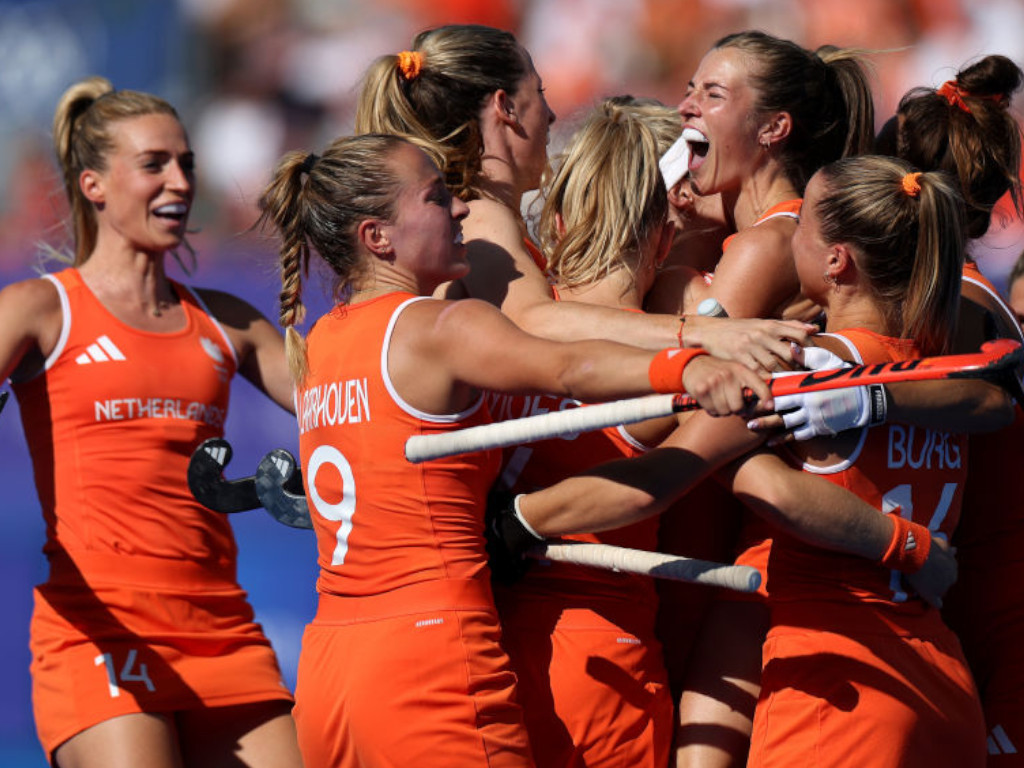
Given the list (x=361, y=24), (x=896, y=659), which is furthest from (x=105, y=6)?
(x=896, y=659)

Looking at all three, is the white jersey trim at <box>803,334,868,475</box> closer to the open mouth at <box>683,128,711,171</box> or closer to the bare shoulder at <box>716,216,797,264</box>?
the bare shoulder at <box>716,216,797,264</box>

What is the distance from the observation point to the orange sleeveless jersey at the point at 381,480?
2.34m

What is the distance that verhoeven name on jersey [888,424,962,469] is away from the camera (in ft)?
7.96

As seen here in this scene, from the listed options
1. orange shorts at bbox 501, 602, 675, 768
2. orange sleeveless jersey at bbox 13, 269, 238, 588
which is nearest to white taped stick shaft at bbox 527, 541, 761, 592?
orange shorts at bbox 501, 602, 675, 768

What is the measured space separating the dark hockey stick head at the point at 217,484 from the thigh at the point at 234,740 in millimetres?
582

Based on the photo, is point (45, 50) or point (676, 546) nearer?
point (676, 546)

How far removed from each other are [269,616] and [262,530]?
1.37 feet

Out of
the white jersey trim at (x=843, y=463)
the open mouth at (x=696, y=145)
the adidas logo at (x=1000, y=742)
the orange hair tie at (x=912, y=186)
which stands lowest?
the adidas logo at (x=1000, y=742)

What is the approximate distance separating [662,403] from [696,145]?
1.10 m

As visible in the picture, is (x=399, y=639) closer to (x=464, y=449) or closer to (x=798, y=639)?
(x=464, y=449)

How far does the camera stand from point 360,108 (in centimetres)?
293

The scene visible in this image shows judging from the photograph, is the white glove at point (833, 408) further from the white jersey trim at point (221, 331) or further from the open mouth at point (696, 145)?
the white jersey trim at point (221, 331)

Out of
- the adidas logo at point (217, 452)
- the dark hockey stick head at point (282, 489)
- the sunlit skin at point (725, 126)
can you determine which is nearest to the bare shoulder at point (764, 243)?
the sunlit skin at point (725, 126)

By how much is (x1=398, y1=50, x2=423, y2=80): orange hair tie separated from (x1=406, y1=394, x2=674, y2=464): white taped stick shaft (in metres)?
0.93
